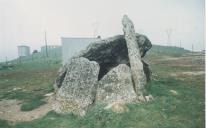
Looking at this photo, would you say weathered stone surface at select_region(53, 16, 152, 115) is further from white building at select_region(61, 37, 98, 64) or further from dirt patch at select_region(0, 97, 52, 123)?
white building at select_region(61, 37, 98, 64)

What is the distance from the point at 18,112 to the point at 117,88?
18.3ft

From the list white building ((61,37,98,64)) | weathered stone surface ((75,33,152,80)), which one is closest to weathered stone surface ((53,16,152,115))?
weathered stone surface ((75,33,152,80))

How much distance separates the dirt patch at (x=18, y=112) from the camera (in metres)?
16.4

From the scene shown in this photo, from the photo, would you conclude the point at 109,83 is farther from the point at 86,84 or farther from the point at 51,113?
the point at 51,113

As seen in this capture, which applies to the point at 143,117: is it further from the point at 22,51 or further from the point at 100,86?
the point at 22,51

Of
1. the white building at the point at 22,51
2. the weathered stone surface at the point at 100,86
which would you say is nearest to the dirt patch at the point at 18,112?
the weathered stone surface at the point at 100,86

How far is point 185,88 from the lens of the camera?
790 inches

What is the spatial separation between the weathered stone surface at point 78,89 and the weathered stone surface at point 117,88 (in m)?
0.47

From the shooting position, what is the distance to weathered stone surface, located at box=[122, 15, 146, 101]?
16750 mm

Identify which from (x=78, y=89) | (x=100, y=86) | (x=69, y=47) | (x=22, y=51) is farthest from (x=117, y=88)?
(x=22, y=51)

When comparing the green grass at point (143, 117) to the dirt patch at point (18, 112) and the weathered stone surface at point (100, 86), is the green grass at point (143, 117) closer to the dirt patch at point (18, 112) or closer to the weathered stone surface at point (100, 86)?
the weathered stone surface at point (100, 86)

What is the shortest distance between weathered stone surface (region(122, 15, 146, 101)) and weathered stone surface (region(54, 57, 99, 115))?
2.03 metres

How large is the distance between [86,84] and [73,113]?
1.71m

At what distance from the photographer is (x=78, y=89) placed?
1628 centimetres
